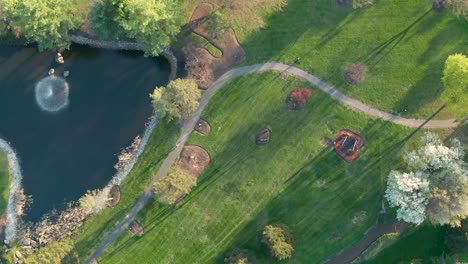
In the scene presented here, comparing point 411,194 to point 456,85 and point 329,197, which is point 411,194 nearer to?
point 329,197

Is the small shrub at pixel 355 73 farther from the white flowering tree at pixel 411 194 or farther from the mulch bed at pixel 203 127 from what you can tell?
the mulch bed at pixel 203 127

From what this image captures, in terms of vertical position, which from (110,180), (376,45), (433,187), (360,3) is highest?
(360,3)

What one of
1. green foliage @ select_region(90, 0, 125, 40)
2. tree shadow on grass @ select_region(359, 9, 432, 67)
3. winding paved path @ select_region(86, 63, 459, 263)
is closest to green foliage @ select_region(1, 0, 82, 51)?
green foliage @ select_region(90, 0, 125, 40)

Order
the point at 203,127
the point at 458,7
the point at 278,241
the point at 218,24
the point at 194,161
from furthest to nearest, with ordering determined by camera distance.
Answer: the point at 203,127, the point at 194,161, the point at 218,24, the point at 458,7, the point at 278,241

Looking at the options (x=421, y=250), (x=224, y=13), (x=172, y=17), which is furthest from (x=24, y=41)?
(x=421, y=250)

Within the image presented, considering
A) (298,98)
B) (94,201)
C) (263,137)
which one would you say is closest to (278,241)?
(263,137)

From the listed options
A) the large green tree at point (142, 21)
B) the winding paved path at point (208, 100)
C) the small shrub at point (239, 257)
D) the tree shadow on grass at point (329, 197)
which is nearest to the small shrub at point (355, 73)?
the winding paved path at point (208, 100)
